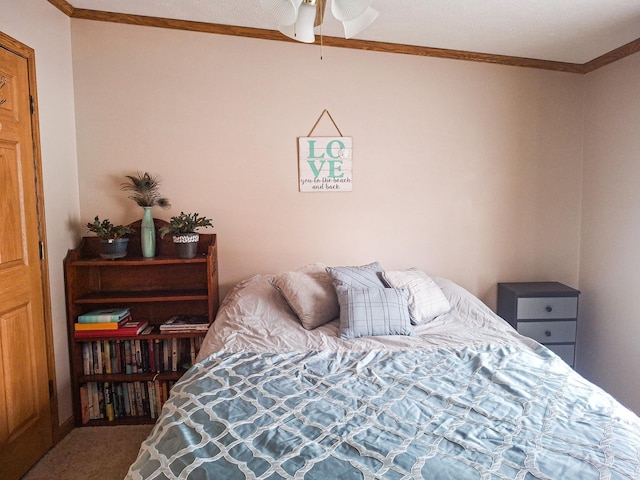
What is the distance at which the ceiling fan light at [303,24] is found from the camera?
1.63 metres

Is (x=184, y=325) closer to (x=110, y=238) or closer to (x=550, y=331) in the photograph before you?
(x=110, y=238)

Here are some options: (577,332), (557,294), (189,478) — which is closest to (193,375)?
(189,478)

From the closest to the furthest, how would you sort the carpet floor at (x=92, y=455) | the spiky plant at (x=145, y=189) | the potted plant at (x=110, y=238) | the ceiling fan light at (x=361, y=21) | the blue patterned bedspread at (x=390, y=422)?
the blue patterned bedspread at (x=390, y=422), the ceiling fan light at (x=361, y=21), the carpet floor at (x=92, y=455), the potted plant at (x=110, y=238), the spiky plant at (x=145, y=189)

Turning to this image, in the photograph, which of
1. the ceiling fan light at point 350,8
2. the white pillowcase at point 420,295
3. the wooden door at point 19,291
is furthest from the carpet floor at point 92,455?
the ceiling fan light at point 350,8

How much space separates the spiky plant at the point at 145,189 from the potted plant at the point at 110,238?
218 mm

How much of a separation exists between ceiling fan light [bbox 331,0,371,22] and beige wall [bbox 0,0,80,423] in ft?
5.65

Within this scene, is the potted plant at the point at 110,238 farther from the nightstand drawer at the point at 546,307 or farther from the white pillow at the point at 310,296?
the nightstand drawer at the point at 546,307

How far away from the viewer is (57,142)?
97.3 inches

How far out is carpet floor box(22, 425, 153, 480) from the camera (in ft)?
6.98

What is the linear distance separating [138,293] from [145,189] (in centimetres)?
68

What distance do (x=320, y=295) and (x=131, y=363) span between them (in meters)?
1.31

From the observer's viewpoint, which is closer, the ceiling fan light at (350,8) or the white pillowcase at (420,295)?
the ceiling fan light at (350,8)

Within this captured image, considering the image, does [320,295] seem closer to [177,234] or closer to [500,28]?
[177,234]

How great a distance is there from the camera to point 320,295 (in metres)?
2.37
